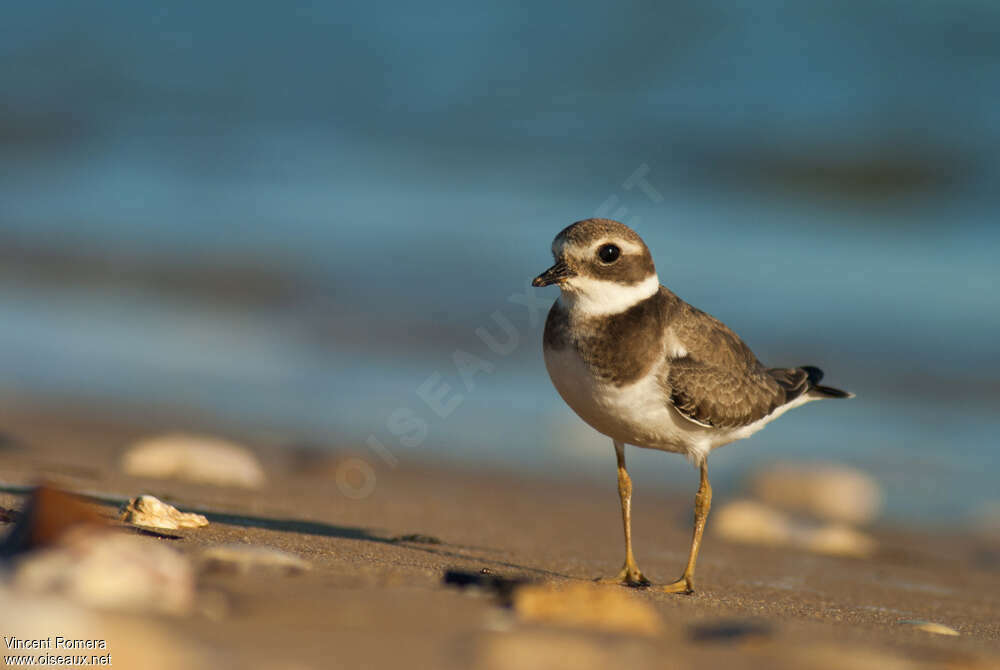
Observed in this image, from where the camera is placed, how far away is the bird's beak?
176 inches

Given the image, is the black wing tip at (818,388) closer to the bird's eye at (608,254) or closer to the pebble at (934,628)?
the bird's eye at (608,254)

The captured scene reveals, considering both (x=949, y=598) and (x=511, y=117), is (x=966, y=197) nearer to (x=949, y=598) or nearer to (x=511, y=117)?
(x=511, y=117)

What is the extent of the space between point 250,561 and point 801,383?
10.6 ft

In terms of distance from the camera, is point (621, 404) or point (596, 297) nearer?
point (621, 404)

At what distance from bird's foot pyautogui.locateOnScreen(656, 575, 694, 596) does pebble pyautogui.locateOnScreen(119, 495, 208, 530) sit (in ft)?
6.03

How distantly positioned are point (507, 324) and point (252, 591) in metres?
7.99

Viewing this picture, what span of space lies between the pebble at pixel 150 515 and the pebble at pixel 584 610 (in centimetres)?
156

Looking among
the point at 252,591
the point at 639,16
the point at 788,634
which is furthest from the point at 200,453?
the point at 639,16

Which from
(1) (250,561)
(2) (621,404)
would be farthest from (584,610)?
(2) (621,404)

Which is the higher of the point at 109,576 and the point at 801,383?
the point at 801,383

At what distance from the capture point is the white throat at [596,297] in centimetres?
448

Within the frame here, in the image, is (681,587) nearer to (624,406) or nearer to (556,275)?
(624,406)

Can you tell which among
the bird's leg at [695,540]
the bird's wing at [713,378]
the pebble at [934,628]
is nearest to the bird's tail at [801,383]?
the bird's wing at [713,378]

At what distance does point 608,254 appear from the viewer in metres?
4.56
